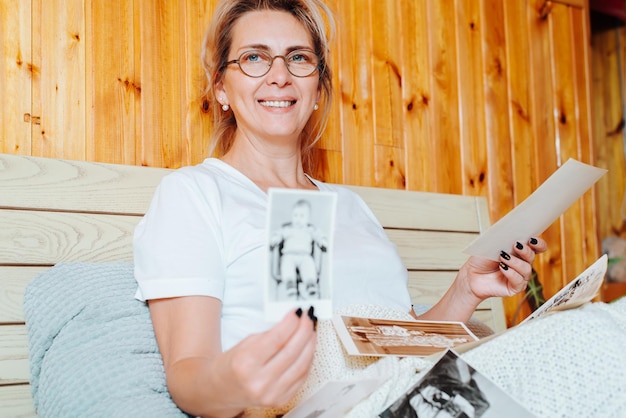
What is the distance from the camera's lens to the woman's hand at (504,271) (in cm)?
144

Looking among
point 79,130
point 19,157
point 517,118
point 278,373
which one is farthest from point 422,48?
point 278,373

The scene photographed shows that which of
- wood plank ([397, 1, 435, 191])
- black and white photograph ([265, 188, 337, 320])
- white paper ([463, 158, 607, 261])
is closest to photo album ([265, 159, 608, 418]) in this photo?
black and white photograph ([265, 188, 337, 320])

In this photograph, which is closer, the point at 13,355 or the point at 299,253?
the point at 299,253

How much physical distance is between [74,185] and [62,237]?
0.11 metres

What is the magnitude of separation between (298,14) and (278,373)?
0.97 metres

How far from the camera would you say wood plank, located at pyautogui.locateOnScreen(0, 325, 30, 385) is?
136 cm

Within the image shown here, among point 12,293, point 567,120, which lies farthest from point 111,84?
point 567,120

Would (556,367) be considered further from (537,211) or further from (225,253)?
(225,253)

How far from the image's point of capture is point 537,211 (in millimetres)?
1365

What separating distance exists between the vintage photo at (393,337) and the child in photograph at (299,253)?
8.5 inches

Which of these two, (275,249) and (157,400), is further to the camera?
(157,400)

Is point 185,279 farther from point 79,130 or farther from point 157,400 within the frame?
point 79,130

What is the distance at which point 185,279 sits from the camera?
1156 millimetres

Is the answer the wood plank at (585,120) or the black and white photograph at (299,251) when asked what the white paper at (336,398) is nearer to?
the black and white photograph at (299,251)
